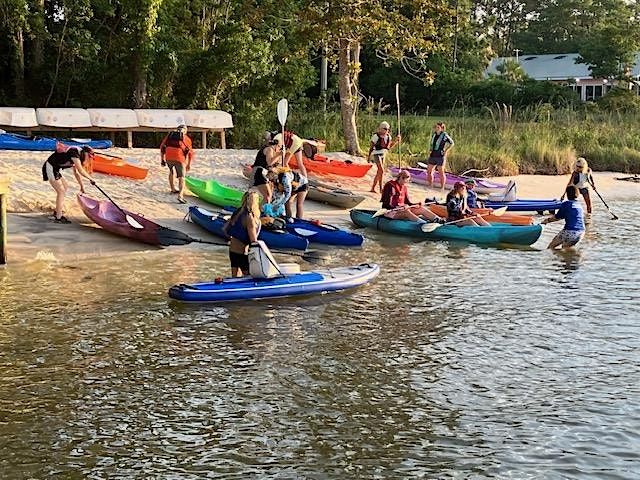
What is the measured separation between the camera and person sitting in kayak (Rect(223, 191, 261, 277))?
9.61 m

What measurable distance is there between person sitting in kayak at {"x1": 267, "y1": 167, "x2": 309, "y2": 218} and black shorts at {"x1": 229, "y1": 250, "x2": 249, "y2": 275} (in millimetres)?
2443

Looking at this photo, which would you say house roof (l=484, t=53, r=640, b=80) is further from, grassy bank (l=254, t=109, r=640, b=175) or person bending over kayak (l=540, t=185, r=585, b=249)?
person bending over kayak (l=540, t=185, r=585, b=249)

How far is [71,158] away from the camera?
44.1ft

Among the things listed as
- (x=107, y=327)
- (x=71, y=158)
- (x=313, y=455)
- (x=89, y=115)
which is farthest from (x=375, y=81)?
(x=313, y=455)

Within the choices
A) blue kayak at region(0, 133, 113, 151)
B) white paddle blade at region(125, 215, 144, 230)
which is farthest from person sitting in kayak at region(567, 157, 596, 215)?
blue kayak at region(0, 133, 113, 151)

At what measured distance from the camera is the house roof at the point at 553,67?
48594 mm

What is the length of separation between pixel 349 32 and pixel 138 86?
5918 mm

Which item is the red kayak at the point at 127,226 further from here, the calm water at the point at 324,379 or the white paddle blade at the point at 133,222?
the calm water at the point at 324,379

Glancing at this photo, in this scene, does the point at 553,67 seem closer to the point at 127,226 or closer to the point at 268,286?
the point at 127,226

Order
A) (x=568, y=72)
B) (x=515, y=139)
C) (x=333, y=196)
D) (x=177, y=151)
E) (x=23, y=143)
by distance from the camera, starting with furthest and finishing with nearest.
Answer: (x=568, y=72) → (x=515, y=139) → (x=23, y=143) → (x=333, y=196) → (x=177, y=151)

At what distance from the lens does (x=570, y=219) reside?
43.9 ft

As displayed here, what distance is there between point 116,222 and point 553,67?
43.4 metres

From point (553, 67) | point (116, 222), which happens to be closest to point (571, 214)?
point (116, 222)

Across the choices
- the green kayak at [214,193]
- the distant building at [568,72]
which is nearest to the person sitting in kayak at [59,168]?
the green kayak at [214,193]
